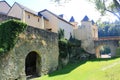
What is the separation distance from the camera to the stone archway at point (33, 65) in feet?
66.6

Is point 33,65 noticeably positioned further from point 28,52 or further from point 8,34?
point 8,34

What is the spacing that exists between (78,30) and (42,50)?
17.0m

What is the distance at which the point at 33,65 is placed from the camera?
21859mm

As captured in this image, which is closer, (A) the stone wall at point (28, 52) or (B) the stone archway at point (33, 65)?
(A) the stone wall at point (28, 52)

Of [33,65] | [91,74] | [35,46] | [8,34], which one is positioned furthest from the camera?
[33,65]

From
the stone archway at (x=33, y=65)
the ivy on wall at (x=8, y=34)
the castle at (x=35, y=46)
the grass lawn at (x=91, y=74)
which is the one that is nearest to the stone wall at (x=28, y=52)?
the castle at (x=35, y=46)

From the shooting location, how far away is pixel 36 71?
20359mm

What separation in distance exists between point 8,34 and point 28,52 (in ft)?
10.0

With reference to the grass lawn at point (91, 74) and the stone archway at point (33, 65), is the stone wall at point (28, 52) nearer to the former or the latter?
the stone archway at point (33, 65)

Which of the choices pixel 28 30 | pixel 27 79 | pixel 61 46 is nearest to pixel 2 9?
pixel 61 46

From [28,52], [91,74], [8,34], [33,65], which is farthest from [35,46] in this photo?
[91,74]

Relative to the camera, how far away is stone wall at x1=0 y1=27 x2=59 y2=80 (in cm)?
1587

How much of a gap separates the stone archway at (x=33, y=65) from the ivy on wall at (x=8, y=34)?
477 centimetres

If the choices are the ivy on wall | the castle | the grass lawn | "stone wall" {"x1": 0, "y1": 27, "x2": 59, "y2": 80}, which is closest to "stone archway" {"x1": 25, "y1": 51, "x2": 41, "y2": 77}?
the castle
